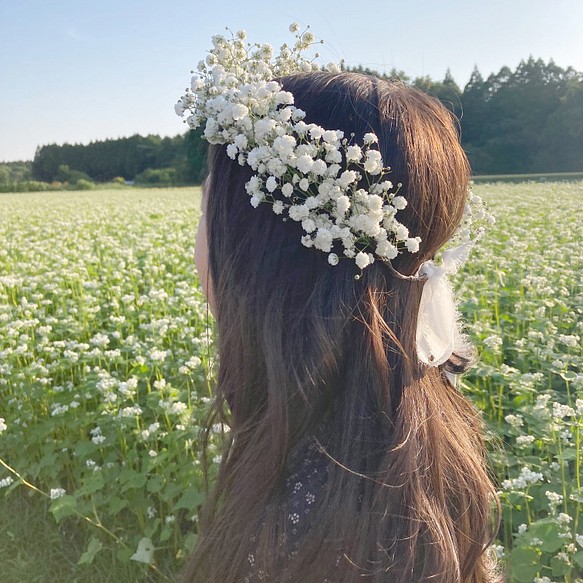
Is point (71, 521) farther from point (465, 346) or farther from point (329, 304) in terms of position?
point (329, 304)

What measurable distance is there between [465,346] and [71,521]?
2049 millimetres

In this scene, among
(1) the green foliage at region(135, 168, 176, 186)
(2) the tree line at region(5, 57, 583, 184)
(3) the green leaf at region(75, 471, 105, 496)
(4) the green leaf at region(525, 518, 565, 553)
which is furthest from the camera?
(1) the green foliage at region(135, 168, 176, 186)

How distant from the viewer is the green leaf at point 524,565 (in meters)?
1.75

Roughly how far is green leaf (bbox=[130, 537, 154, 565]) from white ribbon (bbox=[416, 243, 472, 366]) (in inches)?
56.8

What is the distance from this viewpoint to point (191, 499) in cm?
218

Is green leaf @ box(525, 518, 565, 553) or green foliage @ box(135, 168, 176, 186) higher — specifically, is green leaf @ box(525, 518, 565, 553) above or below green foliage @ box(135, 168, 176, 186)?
below

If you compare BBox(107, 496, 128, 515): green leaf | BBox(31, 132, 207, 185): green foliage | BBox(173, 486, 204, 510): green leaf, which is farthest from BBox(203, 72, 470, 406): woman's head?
BBox(31, 132, 207, 185): green foliage

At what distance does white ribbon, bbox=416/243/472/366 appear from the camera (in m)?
1.20

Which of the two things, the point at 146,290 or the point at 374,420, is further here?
the point at 146,290

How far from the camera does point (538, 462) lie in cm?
227

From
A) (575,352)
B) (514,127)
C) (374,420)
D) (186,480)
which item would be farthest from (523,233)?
(514,127)

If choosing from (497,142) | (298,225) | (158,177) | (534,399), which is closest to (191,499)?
(298,225)

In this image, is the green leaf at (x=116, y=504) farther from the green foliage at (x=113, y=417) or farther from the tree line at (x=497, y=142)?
the tree line at (x=497, y=142)

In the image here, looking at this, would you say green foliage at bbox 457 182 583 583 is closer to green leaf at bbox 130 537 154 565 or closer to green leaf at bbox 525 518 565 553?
green leaf at bbox 525 518 565 553
